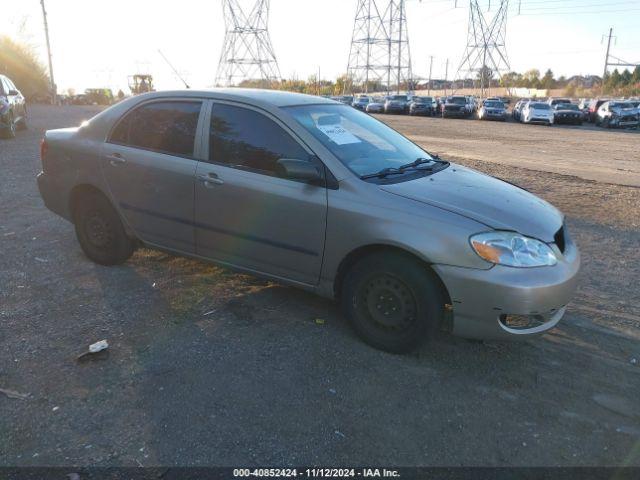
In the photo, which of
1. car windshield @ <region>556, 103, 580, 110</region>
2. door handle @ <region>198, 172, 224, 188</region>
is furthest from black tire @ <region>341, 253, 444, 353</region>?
car windshield @ <region>556, 103, 580, 110</region>

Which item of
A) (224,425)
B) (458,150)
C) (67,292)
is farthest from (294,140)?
(458,150)

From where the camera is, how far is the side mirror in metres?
3.62

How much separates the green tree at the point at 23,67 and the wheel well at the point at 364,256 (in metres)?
53.3

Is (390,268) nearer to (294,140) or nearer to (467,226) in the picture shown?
(467,226)

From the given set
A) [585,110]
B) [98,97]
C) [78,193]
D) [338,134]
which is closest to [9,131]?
[78,193]

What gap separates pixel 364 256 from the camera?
3.63m

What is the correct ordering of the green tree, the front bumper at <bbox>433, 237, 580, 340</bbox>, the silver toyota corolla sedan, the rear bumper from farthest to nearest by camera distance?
the green tree < the rear bumper < the silver toyota corolla sedan < the front bumper at <bbox>433, 237, 580, 340</bbox>

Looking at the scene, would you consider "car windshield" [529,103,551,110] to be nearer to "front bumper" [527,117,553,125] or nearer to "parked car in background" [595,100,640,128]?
"front bumper" [527,117,553,125]

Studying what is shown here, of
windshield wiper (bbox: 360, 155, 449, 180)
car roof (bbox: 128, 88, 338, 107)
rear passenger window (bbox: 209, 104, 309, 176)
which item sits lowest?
windshield wiper (bbox: 360, 155, 449, 180)

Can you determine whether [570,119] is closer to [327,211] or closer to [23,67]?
[327,211]

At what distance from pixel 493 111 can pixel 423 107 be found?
8.83 meters

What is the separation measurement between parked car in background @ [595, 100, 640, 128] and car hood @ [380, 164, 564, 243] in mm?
33329

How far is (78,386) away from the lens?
127 inches

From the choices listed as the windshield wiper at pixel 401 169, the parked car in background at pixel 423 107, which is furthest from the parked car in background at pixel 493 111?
the windshield wiper at pixel 401 169
